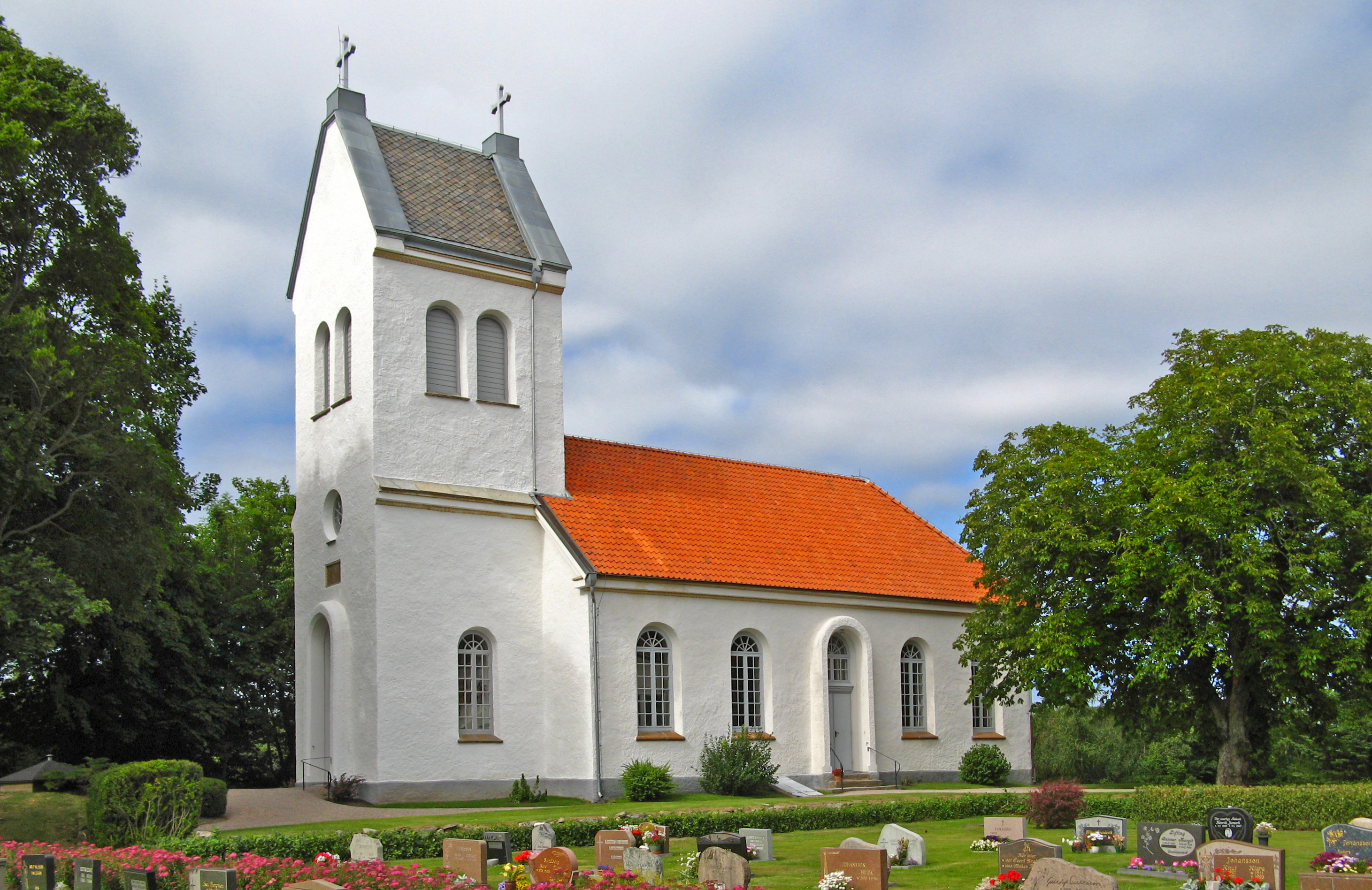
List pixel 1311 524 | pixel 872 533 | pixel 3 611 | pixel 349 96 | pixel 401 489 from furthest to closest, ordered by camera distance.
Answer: pixel 872 533, pixel 349 96, pixel 401 489, pixel 1311 524, pixel 3 611

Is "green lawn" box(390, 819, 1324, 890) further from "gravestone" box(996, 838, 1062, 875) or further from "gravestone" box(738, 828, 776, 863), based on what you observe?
"gravestone" box(996, 838, 1062, 875)

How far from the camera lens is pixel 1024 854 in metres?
13.1

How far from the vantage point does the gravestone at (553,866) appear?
1258 centimetres

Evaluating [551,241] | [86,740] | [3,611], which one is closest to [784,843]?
[3,611]

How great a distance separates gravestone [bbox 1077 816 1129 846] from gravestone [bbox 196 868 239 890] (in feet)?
37.1

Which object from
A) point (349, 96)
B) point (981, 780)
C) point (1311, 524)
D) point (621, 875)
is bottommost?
point (981, 780)

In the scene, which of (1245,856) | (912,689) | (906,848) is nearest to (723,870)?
(906,848)

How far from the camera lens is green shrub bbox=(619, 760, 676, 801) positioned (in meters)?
23.2

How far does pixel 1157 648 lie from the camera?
21891 mm

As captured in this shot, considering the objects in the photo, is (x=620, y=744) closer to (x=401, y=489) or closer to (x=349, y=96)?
(x=401, y=489)

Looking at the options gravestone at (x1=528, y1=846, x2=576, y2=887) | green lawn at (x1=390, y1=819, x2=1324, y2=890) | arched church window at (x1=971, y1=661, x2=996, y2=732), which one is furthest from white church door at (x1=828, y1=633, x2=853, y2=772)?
gravestone at (x1=528, y1=846, x2=576, y2=887)

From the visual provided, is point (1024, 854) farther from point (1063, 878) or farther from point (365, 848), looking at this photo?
point (365, 848)

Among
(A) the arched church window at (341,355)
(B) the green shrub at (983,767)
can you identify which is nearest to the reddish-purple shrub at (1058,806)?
(B) the green shrub at (983,767)

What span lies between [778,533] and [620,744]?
7.24 m
